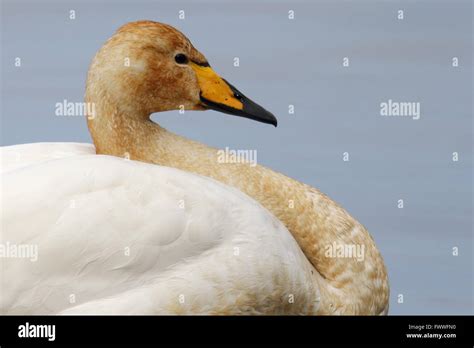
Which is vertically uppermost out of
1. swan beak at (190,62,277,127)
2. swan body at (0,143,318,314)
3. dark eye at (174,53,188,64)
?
dark eye at (174,53,188,64)

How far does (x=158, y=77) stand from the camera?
739cm

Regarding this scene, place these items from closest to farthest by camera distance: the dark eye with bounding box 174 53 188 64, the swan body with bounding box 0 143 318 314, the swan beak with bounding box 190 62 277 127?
the swan body with bounding box 0 143 318 314, the dark eye with bounding box 174 53 188 64, the swan beak with bounding box 190 62 277 127

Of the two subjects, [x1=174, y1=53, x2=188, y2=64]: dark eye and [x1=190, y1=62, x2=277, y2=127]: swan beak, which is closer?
[x1=174, y1=53, x2=188, y2=64]: dark eye

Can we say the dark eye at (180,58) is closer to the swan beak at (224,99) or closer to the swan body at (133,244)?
the swan beak at (224,99)

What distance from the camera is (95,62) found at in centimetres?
720

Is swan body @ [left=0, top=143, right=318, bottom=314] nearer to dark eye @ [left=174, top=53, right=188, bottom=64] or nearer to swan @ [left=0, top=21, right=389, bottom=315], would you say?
swan @ [left=0, top=21, right=389, bottom=315]

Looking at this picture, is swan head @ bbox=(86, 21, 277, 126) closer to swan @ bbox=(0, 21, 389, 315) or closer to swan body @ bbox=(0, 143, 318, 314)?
swan @ bbox=(0, 21, 389, 315)

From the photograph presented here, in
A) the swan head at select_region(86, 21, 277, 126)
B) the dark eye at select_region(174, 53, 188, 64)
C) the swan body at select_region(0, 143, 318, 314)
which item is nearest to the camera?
the swan body at select_region(0, 143, 318, 314)

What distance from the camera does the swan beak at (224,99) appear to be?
7594 millimetres

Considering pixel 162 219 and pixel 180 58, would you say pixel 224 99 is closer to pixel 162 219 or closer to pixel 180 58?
pixel 180 58

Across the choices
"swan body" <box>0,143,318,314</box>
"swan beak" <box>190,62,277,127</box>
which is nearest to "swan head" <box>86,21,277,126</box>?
"swan beak" <box>190,62,277,127</box>

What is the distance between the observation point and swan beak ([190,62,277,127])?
7.59 meters

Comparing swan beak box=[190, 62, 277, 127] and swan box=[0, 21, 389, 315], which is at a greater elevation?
swan beak box=[190, 62, 277, 127]
